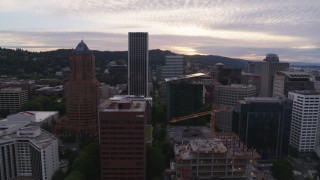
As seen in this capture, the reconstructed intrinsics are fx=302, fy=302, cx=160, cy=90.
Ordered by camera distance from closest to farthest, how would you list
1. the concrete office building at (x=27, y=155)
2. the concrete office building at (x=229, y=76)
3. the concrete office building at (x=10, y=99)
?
the concrete office building at (x=27, y=155) → the concrete office building at (x=10, y=99) → the concrete office building at (x=229, y=76)

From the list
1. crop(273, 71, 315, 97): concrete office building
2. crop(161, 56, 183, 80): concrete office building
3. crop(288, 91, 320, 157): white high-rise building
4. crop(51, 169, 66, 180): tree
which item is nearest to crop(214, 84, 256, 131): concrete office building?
crop(273, 71, 315, 97): concrete office building

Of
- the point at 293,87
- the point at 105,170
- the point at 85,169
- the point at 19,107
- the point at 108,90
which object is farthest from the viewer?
the point at 108,90

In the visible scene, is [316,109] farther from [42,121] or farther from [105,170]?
[42,121]

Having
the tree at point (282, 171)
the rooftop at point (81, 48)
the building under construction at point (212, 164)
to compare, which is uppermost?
the rooftop at point (81, 48)

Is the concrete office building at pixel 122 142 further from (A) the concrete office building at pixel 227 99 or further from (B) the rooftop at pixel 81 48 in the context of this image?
(A) the concrete office building at pixel 227 99

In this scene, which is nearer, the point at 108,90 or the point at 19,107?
the point at 19,107

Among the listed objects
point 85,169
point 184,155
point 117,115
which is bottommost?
point 85,169

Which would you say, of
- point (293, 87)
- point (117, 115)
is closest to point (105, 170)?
point (117, 115)

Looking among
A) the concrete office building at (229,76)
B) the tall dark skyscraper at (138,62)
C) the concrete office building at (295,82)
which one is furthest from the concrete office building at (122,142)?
the concrete office building at (229,76)

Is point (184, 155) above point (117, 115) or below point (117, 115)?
below
